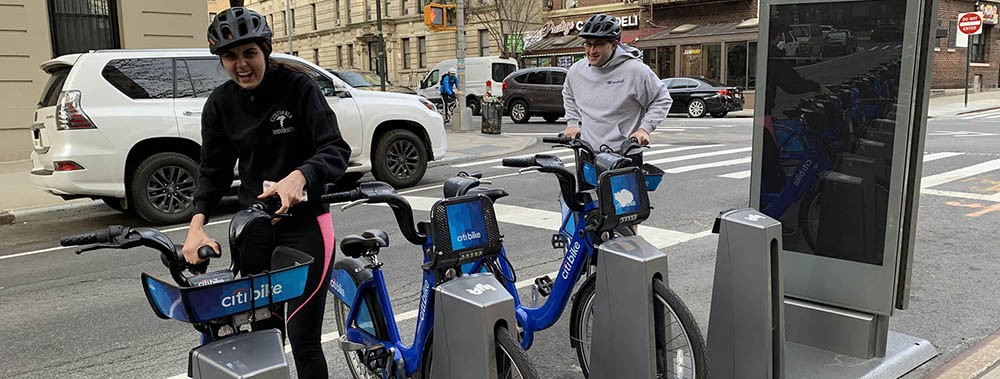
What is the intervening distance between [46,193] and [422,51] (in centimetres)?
3787

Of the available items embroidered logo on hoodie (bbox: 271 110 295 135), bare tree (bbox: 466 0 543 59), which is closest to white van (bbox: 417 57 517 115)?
bare tree (bbox: 466 0 543 59)

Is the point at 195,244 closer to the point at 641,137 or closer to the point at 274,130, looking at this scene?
the point at 274,130

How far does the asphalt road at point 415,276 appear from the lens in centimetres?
428

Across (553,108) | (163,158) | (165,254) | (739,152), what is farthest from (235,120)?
(553,108)

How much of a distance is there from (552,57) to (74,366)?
34733mm

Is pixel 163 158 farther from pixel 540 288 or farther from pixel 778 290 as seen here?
pixel 778 290

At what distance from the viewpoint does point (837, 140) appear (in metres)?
3.61

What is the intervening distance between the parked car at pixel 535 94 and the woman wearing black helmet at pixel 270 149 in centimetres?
2002

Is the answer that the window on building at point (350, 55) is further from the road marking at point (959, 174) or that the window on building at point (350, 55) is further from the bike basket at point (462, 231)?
the bike basket at point (462, 231)

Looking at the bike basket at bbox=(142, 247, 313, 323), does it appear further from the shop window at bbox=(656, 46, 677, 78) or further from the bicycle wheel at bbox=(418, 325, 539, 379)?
the shop window at bbox=(656, 46, 677, 78)

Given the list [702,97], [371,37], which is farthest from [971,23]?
[371,37]

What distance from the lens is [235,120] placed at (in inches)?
108

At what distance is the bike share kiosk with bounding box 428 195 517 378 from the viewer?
8.00 feet

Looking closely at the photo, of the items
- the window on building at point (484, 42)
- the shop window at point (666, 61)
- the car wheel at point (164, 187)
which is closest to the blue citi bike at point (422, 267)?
the car wheel at point (164, 187)
